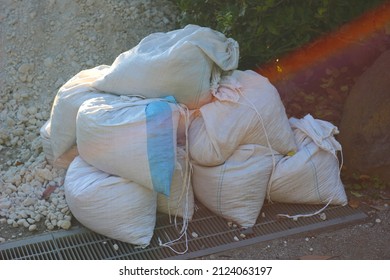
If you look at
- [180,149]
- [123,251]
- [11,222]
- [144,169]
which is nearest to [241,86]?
[180,149]

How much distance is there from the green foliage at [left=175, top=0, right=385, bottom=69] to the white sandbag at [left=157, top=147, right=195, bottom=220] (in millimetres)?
955

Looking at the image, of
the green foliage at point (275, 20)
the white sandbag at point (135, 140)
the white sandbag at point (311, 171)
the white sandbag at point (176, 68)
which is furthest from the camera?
the green foliage at point (275, 20)

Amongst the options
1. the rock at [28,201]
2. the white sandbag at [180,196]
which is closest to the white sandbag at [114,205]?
the white sandbag at [180,196]

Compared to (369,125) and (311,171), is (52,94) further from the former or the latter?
(369,125)

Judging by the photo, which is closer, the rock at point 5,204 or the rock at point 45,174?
the rock at point 5,204

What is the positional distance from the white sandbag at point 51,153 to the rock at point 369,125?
152 centimetres

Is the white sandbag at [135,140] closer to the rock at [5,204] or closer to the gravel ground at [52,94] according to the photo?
the gravel ground at [52,94]

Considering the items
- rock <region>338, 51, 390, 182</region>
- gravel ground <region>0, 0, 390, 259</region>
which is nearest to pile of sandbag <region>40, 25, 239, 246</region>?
gravel ground <region>0, 0, 390, 259</region>

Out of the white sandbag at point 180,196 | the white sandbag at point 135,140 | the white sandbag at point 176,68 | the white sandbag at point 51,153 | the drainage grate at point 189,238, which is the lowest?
the drainage grate at point 189,238

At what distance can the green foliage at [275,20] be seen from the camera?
4195 millimetres

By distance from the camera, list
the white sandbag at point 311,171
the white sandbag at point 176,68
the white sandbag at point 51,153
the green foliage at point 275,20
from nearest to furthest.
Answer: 1. the white sandbag at point 176,68
2. the white sandbag at point 311,171
3. the white sandbag at point 51,153
4. the green foliage at point 275,20

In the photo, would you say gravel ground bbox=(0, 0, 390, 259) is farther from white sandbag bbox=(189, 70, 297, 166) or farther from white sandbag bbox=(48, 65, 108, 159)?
white sandbag bbox=(189, 70, 297, 166)

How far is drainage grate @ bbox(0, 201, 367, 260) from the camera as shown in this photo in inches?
139

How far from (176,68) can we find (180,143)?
41 cm
